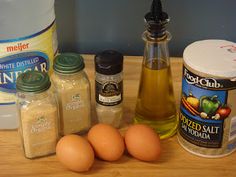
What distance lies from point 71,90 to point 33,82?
9cm

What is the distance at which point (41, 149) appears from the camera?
0.95 meters

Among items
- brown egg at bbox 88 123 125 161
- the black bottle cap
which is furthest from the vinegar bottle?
brown egg at bbox 88 123 125 161

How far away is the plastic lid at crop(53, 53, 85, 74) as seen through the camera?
915 millimetres

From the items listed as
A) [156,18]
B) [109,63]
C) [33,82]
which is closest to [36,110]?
[33,82]

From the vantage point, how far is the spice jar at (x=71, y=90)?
3.02 ft

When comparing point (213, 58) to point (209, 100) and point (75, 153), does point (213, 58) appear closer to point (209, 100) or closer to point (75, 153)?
point (209, 100)

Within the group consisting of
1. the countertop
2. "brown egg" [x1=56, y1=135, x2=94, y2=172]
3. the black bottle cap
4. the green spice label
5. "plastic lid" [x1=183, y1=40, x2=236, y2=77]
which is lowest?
the countertop

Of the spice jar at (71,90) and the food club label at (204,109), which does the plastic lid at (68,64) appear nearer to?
the spice jar at (71,90)

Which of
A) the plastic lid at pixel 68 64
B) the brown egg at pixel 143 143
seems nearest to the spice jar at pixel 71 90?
the plastic lid at pixel 68 64

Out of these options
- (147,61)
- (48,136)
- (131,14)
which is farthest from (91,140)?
(131,14)

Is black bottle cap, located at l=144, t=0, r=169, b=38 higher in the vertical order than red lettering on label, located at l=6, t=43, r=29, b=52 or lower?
higher

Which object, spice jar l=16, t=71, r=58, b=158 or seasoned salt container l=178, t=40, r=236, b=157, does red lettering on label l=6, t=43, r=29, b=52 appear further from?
seasoned salt container l=178, t=40, r=236, b=157

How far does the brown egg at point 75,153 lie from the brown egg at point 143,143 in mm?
73

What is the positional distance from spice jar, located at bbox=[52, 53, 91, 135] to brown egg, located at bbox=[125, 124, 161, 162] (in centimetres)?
11
